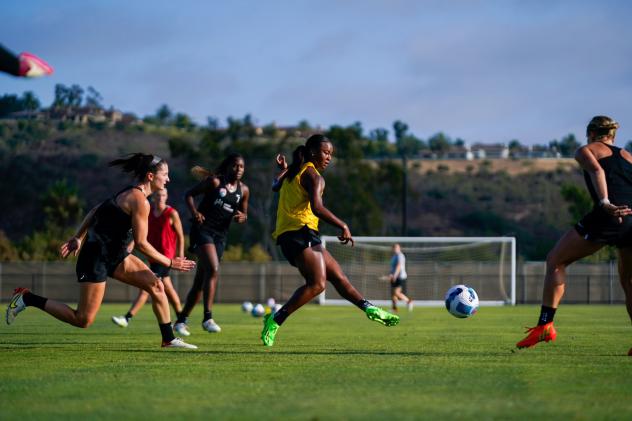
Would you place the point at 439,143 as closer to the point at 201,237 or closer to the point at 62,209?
the point at 62,209

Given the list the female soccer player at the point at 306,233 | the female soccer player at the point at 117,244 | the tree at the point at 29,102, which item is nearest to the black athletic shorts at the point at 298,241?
the female soccer player at the point at 306,233

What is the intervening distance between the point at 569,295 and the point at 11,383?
39.8 m

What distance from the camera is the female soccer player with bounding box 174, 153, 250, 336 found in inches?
551

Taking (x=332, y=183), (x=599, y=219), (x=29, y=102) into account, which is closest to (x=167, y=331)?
(x=599, y=219)

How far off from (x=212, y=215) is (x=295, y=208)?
3.53m

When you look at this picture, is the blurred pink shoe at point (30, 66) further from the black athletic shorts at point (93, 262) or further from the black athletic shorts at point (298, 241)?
the black athletic shorts at point (298, 241)

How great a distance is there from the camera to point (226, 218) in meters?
14.4

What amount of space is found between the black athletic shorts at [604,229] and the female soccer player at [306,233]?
2351 mm

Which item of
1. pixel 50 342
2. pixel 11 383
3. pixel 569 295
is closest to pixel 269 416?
pixel 11 383

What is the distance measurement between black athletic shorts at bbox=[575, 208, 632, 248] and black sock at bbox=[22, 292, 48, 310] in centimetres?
552

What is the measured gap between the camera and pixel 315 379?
7719 millimetres

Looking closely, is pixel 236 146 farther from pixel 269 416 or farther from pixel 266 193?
pixel 269 416

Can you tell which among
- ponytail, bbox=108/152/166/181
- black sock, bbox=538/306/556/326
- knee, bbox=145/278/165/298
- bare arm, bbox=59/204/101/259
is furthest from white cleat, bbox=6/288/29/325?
black sock, bbox=538/306/556/326

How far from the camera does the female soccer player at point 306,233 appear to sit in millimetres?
10812
